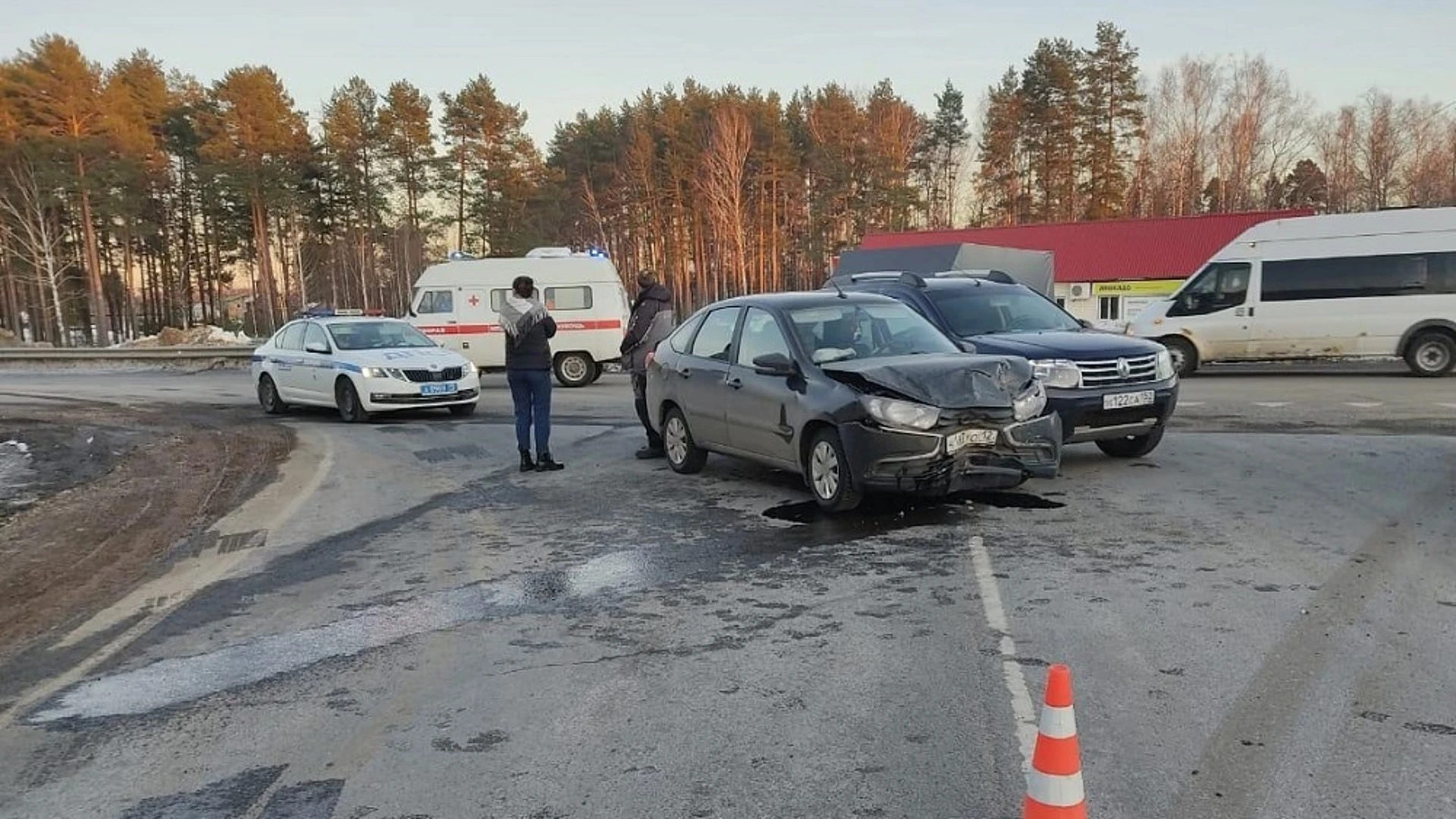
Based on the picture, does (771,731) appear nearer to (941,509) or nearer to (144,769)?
(144,769)

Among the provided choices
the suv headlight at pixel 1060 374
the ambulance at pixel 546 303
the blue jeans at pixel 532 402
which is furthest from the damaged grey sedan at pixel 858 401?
the ambulance at pixel 546 303

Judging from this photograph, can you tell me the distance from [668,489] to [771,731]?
16.6 ft

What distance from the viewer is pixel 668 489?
8.72 metres

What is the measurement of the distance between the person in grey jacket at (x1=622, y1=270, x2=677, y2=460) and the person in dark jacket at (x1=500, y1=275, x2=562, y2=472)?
1.09 metres

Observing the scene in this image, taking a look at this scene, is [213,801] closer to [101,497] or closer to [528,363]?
[528,363]

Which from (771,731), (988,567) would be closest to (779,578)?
(988,567)

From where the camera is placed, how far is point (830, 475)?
7.29 metres

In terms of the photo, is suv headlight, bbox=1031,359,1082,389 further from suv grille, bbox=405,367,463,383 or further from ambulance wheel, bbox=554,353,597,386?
ambulance wheel, bbox=554,353,597,386

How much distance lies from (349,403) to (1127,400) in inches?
429

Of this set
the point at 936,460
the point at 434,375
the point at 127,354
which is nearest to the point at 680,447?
the point at 936,460

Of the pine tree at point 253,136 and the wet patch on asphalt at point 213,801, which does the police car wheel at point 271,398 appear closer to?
the wet patch on asphalt at point 213,801

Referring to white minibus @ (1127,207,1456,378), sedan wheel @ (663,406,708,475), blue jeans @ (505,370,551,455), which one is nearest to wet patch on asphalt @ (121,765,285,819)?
sedan wheel @ (663,406,708,475)

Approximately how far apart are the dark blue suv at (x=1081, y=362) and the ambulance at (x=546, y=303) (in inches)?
426

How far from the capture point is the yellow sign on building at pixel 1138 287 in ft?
147
